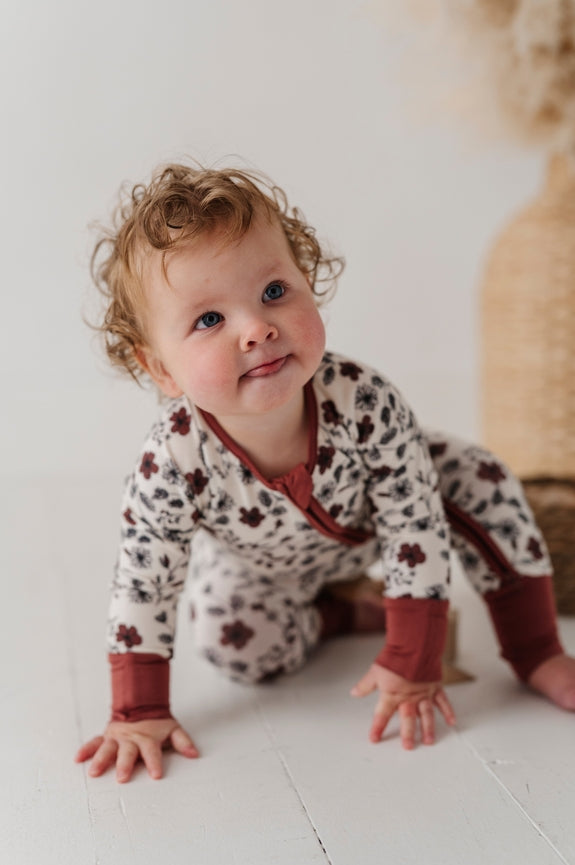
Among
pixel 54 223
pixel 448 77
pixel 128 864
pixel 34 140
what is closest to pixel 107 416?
pixel 54 223

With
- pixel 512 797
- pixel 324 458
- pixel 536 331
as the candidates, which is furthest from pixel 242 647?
pixel 536 331

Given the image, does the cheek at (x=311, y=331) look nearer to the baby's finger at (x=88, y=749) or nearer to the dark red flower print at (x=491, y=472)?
the dark red flower print at (x=491, y=472)

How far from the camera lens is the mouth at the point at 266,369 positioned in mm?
925

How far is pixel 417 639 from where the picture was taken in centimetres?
104

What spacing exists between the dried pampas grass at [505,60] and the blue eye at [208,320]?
→ 0.83 metres

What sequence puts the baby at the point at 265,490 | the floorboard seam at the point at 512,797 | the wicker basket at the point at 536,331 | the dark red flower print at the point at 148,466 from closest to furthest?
the floorboard seam at the point at 512,797
the baby at the point at 265,490
the dark red flower print at the point at 148,466
the wicker basket at the point at 536,331

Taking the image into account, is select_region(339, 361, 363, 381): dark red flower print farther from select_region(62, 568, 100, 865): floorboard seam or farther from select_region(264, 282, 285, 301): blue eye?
select_region(62, 568, 100, 865): floorboard seam

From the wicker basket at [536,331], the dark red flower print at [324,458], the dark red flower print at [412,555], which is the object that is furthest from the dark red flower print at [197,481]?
the wicker basket at [536,331]

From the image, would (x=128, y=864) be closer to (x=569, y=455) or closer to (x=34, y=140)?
(x=569, y=455)

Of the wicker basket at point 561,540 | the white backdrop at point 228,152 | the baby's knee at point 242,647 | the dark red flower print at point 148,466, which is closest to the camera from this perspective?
the dark red flower print at point 148,466

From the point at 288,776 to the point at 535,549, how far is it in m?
0.37

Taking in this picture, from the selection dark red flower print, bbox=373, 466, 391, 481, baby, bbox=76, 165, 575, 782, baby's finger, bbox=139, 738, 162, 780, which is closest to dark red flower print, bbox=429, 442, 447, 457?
baby, bbox=76, 165, 575, 782

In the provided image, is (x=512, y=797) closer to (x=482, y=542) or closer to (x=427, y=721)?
(x=427, y=721)

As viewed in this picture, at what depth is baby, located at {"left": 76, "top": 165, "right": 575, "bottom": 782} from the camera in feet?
3.03
